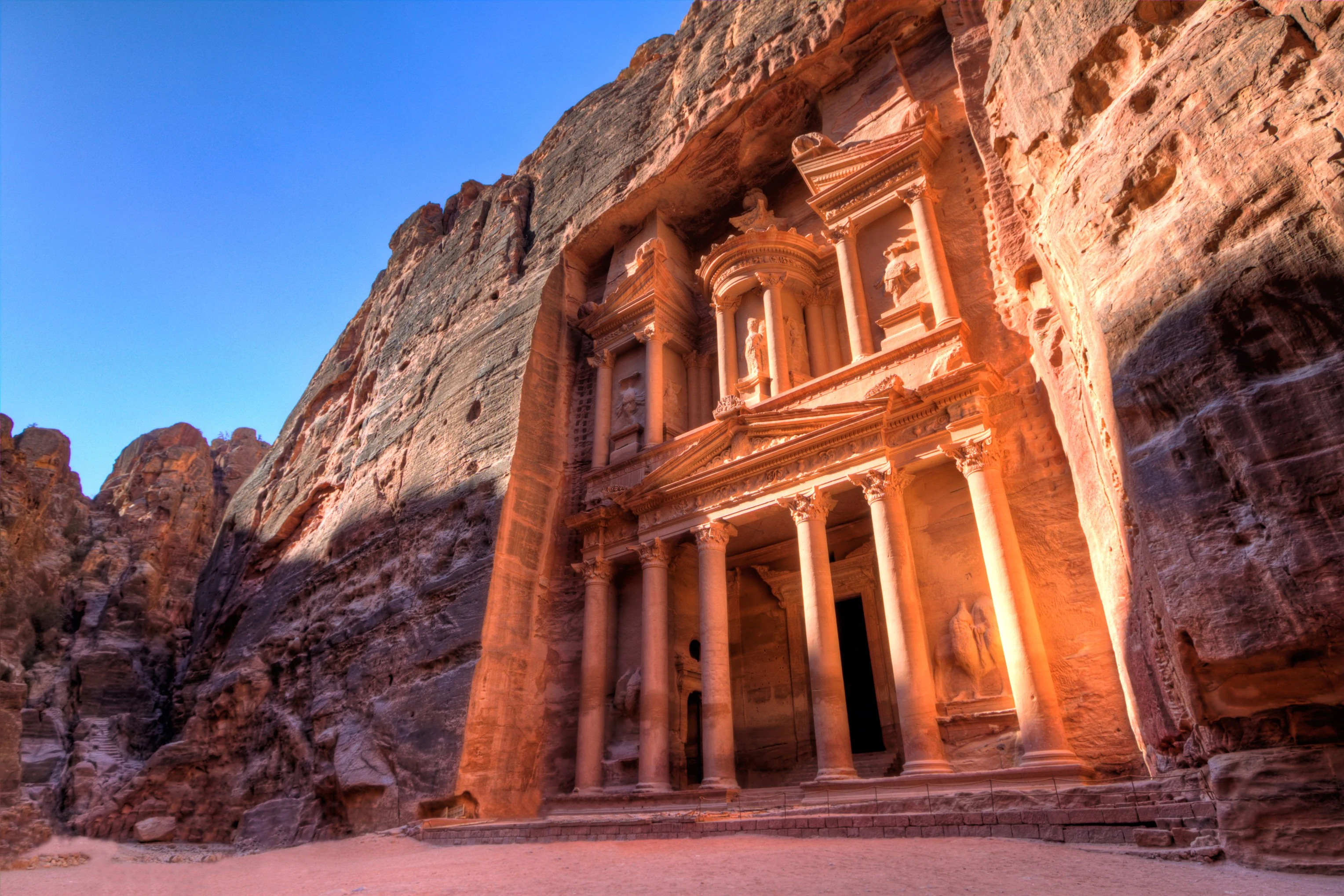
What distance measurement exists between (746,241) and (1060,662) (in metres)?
9.68

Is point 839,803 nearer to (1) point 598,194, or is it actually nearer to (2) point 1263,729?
(2) point 1263,729

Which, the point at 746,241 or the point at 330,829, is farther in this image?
the point at 746,241

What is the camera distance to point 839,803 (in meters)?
8.53

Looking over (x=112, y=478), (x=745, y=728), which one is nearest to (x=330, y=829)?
(x=745, y=728)

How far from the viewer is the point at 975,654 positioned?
31.8 ft

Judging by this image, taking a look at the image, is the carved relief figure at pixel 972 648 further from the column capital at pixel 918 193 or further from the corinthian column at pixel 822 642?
the column capital at pixel 918 193

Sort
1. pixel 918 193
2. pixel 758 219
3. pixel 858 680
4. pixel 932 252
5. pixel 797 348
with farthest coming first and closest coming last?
pixel 758 219 → pixel 797 348 → pixel 918 193 → pixel 858 680 → pixel 932 252

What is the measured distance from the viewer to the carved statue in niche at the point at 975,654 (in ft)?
31.3

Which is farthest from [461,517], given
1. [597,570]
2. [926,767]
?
[926,767]

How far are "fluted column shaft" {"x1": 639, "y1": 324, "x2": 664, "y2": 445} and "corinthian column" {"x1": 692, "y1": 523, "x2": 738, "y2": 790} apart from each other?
113 inches

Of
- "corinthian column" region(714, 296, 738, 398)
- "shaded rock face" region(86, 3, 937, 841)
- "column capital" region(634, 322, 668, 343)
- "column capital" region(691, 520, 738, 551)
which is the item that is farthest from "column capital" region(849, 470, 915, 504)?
"column capital" region(634, 322, 668, 343)

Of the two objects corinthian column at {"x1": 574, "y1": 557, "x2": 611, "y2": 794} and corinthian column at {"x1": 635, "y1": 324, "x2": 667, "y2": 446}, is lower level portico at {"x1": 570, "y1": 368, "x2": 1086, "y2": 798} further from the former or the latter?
corinthian column at {"x1": 635, "y1": 324, "x2": 667, "y2": 446}

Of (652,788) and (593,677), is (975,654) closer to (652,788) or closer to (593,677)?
(652,788)

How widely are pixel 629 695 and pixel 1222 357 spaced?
32.8 ft
